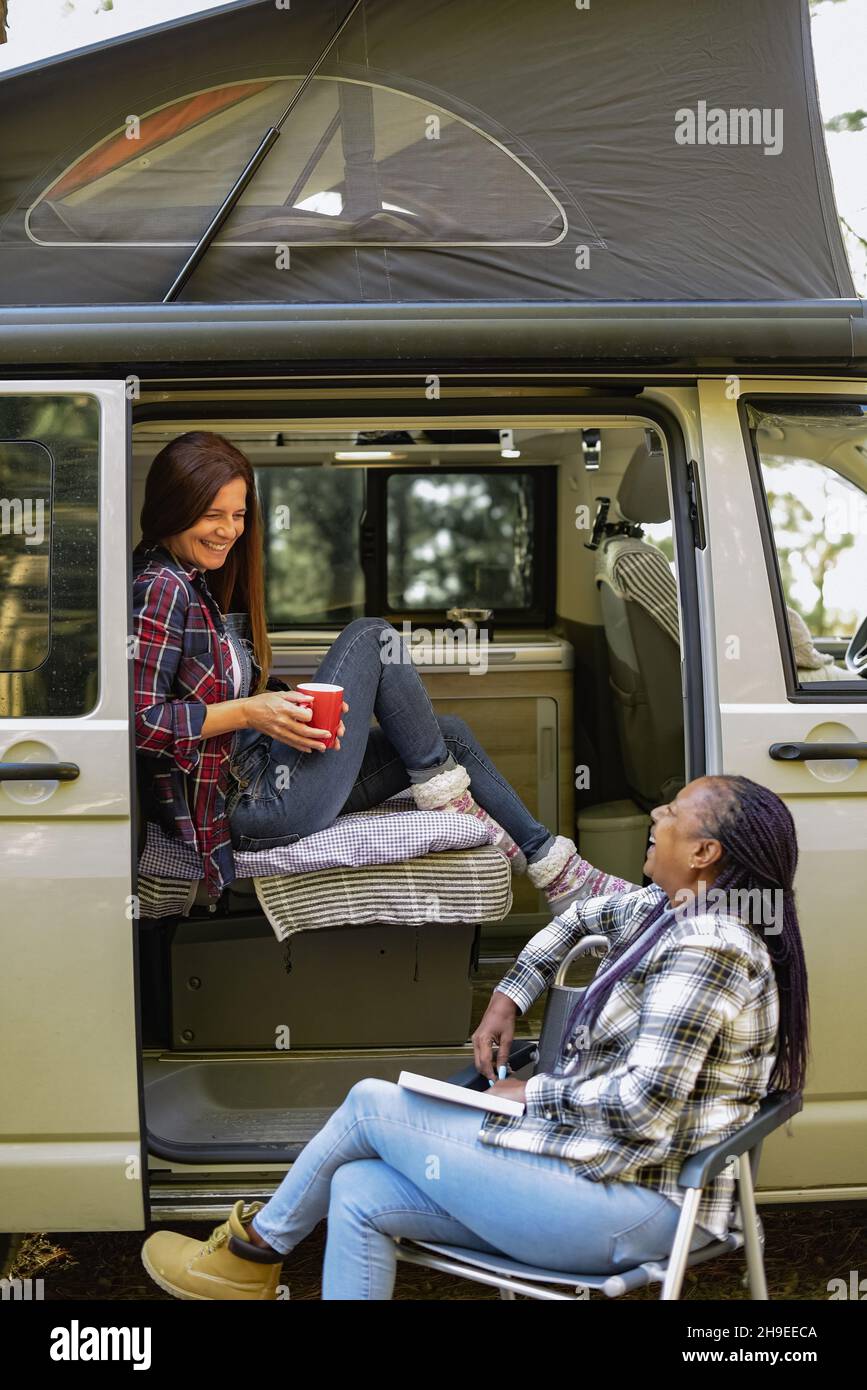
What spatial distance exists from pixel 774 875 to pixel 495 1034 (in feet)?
2.47

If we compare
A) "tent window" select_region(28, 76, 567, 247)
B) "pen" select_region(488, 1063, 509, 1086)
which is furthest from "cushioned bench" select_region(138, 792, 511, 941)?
"tent window" select_region(28, 76, 567, 247)

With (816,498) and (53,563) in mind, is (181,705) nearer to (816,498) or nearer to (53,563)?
(53,563)

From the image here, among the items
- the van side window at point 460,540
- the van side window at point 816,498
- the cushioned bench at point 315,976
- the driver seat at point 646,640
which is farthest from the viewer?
the van side window at point 460,540

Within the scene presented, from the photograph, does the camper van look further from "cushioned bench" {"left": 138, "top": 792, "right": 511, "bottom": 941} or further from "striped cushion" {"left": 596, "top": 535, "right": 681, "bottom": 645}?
"striped cushion" {"left": 596, "top": 535, "right": 681, "bottom": 645}

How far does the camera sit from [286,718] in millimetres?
3068

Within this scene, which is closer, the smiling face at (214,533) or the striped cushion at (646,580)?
the smiling face at (214,533)

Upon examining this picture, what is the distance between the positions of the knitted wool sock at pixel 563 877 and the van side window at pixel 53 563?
4.27ft

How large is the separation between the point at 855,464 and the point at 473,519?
7.81 ft

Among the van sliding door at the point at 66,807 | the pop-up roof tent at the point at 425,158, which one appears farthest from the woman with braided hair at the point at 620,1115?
the pop-up roof tent at the point at 425,158

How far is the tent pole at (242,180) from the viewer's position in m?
2.84

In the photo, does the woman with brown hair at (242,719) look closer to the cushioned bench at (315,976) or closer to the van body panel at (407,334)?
the cushioned bench at (315,976)

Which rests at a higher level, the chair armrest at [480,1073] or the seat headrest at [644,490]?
the seat headrest at [644,490]
